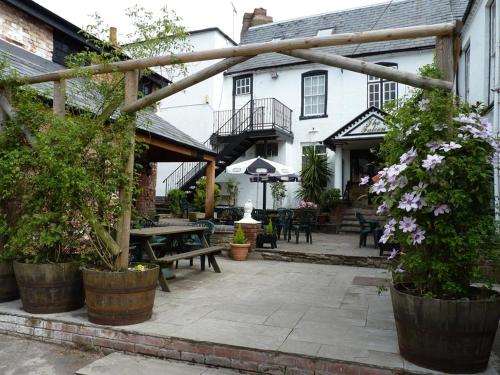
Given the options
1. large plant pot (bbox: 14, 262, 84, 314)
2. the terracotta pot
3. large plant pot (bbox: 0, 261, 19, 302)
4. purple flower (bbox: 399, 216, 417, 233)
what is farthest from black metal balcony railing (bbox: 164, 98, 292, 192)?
purple flower (bbox: 399, 216, 417, 233)

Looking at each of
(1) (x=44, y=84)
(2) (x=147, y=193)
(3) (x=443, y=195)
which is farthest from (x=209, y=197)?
(3) (x=443, y=195)

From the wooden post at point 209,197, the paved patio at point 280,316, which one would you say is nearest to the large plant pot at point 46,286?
the paved patio at point 280,316

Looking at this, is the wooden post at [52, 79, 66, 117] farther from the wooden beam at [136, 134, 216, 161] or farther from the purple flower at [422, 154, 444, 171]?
the purple flower at [422, 154, 444, 171]

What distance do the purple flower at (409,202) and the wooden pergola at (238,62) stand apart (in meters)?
1.02

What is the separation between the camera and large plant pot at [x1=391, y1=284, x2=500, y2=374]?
9.47 feet

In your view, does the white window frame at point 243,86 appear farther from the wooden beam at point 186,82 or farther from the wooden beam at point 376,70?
the wooden beam at point 376,70

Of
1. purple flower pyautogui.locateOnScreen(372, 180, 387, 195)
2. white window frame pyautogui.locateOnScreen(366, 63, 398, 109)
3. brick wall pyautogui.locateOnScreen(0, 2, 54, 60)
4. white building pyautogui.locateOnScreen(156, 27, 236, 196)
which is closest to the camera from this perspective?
purple flower pyautogui.locateOnScreen(372, 180, 387, 195)

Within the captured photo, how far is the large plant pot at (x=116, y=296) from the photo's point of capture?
12.9 ft

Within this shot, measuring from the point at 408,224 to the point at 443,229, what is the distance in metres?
0.25

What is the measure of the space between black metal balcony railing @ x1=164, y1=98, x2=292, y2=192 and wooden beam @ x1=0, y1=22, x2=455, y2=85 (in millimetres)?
11368

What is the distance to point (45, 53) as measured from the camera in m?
11.1

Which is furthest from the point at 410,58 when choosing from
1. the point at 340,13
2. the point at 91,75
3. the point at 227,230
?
the point at 91,75

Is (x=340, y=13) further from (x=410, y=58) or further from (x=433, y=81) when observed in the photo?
(x=433, y=81)

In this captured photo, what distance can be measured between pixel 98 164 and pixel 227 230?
485 cm
